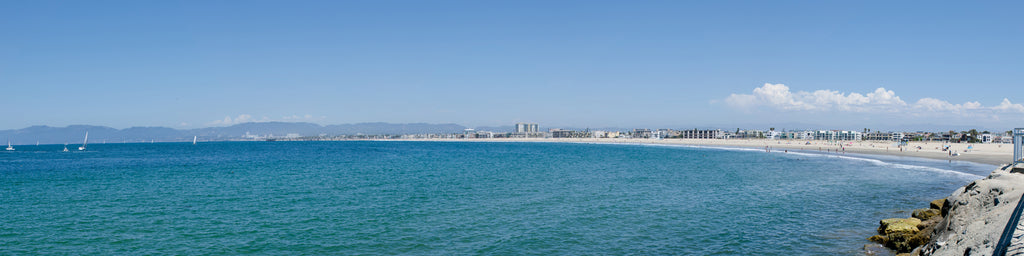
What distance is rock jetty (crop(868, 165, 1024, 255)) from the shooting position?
11383 mm

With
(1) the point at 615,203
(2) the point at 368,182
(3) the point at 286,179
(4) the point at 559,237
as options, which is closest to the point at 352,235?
(4) the point at 559,237

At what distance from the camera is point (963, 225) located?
13297mm

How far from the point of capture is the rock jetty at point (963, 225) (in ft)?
37.3

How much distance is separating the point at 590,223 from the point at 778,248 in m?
6.17

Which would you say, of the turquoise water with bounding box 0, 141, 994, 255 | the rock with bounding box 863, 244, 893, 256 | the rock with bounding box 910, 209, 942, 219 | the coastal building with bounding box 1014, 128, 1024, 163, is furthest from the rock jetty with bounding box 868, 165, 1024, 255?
the coastal building with bounding box 1014, 128, 1024, 163

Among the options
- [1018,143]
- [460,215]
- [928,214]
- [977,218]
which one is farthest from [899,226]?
[1018,143]

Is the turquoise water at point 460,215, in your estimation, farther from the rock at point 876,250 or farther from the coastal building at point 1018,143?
the coastal building at point 1018,143

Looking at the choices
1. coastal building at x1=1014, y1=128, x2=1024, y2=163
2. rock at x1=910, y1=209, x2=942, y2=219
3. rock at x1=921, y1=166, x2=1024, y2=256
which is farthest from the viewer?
coastal building at x1=1014, y1=128, x2=1024, y2=163

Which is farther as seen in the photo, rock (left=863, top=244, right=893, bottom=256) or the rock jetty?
rock (left=863, top=244, right=893, bottom=256)

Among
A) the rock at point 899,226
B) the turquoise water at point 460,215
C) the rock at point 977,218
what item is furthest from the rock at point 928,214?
the rock at point 899,226

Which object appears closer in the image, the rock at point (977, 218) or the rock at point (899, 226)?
the rock at point (977, 218)

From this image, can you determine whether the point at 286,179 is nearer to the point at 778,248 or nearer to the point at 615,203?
the point at 615,203

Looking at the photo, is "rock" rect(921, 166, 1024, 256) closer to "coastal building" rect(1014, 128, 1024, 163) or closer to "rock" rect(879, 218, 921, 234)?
"rock" rect(879, 218, 921, 234)

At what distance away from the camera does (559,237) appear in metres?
17.3
